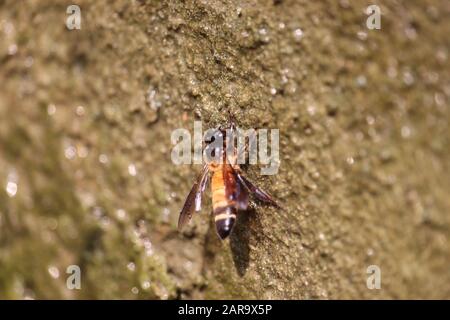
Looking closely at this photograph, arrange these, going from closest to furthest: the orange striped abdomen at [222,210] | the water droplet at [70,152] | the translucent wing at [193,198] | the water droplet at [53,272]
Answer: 1. the orange striped abdomen at [222,210]
2. the translucent wing at [193,198]
3. the water droplet at [70,152]
4. the water droplet at [53,272]

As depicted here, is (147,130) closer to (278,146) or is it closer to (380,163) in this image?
(278,146)

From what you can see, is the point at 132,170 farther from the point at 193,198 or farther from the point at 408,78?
the point at 408,78

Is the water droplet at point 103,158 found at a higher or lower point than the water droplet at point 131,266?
higher

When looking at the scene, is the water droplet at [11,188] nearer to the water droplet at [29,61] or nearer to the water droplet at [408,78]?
the water droplet at [29,61]

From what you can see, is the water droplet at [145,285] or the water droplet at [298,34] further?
the water droplet at [145,285]

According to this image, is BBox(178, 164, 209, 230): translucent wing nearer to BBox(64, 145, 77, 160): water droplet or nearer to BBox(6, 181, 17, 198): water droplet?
BBox(64, 145, 77, 160): water droplet

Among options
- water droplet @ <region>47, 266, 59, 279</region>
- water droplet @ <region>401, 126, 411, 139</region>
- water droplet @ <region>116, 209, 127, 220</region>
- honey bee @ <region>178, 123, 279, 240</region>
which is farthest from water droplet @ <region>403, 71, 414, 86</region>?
water droplet @ <region>47, 266, 59, 279</region>

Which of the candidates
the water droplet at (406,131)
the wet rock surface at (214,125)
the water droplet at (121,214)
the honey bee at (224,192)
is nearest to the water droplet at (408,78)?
the wet rock surface at (214,125)

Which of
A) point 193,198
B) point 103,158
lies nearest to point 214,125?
point 193,198
